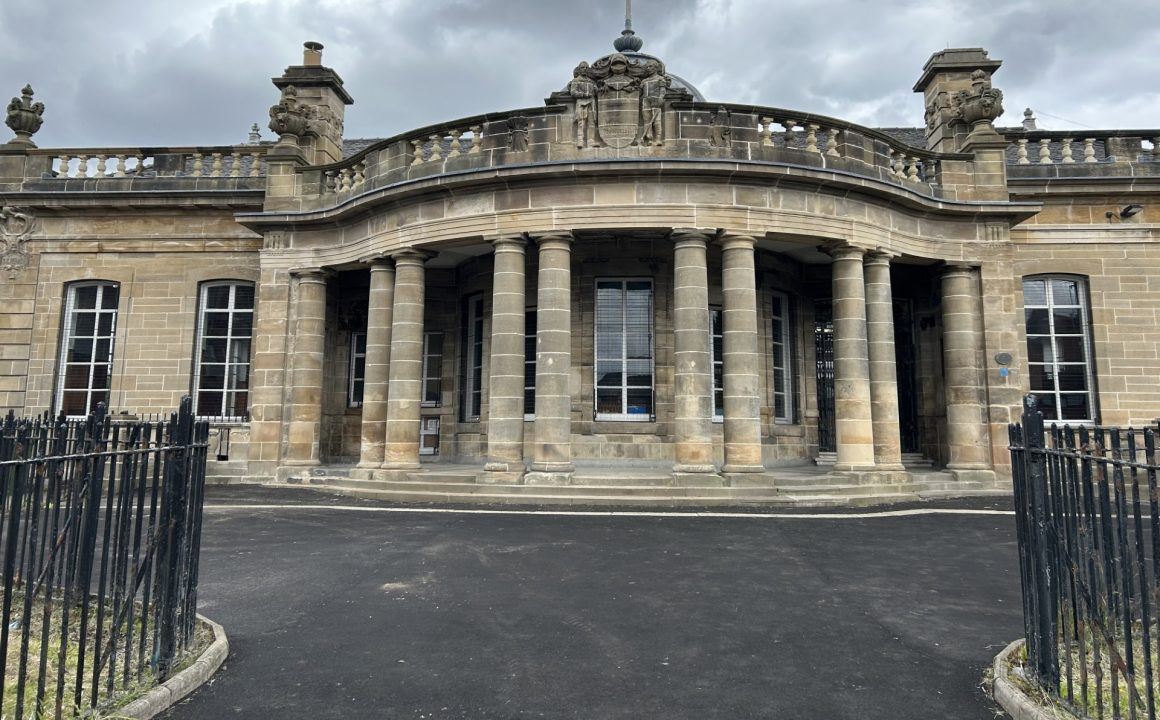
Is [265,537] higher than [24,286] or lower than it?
lower

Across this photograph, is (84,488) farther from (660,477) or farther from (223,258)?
(223,258)

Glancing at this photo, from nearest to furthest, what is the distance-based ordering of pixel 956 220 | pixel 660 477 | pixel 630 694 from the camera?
pixel 630 694 < pixel 660 477 < pixel 956 220

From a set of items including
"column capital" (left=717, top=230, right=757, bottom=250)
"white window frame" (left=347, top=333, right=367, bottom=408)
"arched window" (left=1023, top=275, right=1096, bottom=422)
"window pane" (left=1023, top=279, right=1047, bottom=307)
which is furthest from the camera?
"white window frame" (left=347, top=333, right=367, bottom=408)

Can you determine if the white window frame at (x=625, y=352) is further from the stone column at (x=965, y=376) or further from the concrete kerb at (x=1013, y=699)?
the concrete kerb at (x=1013, y=699)

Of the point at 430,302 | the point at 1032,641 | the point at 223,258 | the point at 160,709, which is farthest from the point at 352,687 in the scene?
the point at 223,258

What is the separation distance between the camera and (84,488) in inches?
131

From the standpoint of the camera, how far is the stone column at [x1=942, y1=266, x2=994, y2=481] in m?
12.4

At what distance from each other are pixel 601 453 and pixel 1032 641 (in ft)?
31.7

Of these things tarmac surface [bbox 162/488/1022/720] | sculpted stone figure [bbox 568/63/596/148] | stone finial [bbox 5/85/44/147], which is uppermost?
stone finial [bbox 5/85/44/147]

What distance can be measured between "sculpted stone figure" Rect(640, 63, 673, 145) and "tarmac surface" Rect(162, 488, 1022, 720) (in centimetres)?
662

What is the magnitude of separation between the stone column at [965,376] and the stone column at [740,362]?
4.41 metres

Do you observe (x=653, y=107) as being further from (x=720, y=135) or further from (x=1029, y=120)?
(x=1029, y=120)

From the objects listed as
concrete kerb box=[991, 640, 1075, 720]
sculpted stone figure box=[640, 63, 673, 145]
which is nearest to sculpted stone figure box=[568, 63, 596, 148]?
sculpted stone figure box=[640, 63, 673, 145]

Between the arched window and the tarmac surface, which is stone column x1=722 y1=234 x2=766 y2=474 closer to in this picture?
the tarmac surface
